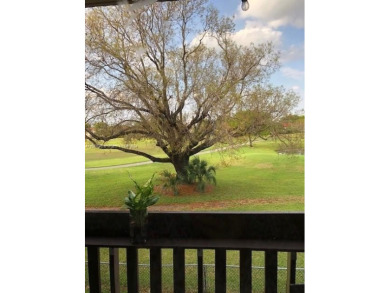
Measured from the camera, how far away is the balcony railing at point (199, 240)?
151 centimetres

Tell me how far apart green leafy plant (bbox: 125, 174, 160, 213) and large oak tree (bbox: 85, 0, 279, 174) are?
145mm

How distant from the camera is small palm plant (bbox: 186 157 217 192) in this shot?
1583 millimetres

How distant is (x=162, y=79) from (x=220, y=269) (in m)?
0.89

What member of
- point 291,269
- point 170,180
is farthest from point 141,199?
point 291,269

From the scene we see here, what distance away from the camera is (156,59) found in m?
1.60

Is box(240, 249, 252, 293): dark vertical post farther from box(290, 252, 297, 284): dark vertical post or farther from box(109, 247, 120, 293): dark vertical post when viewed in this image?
box(109, 247, 120, 293): dark vertical post

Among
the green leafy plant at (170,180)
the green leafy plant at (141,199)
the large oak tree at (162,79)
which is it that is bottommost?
the green leafy plant at (141,199)

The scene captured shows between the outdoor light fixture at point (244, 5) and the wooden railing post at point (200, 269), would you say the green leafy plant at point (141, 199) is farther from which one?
the outdoor light fixture at point (244, 5)

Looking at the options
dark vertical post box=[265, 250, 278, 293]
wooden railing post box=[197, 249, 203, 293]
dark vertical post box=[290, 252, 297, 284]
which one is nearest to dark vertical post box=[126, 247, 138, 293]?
wooden railing post box=[197, 249, 203, 293]

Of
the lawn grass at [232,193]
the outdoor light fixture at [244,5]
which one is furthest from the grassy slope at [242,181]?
the outdoor light fixture at [244,5]

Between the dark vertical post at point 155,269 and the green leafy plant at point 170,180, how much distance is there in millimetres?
277

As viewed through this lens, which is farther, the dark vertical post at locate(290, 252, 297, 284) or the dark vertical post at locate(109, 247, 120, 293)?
the dark vertical post at locate(109, 247, 120, 293)
